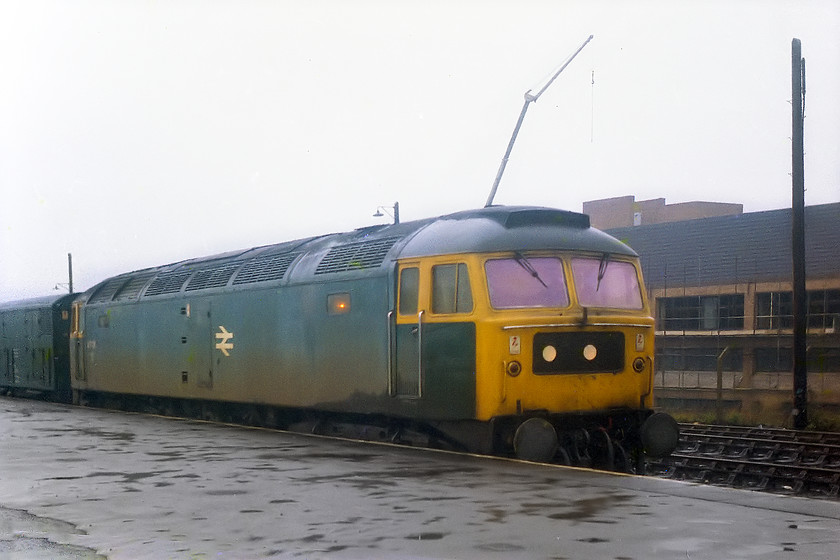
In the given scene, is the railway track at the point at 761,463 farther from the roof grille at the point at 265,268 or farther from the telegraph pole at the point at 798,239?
the roof grille at the point at 265,268

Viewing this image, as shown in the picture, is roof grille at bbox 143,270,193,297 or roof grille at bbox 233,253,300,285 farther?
roof grille at bbox 143,270,193,297

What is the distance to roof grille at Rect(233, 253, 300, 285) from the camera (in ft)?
51.8

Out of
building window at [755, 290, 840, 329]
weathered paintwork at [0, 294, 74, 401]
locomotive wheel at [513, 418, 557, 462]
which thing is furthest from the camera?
building window at [755, 290, 840, 329]

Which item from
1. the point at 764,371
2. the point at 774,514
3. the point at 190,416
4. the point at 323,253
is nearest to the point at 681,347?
the point at 764,371

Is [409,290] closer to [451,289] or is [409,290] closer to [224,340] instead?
[451,289]

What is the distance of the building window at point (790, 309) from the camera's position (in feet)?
122

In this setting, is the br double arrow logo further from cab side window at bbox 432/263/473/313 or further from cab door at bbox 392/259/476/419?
cab side window at bbox 432/263/473/313

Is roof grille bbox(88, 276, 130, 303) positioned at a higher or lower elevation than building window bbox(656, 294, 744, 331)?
higher

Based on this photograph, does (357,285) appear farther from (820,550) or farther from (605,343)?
(820,550)

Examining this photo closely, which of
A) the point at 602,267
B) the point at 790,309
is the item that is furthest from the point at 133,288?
the point at 790,309

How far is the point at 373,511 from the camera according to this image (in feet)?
25.5

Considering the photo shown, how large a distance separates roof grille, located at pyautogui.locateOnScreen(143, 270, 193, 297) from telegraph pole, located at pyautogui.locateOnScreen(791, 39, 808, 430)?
12.0m

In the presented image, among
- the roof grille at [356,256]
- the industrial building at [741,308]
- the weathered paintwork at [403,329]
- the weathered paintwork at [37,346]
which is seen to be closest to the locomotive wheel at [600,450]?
the weathered paintwork at [403,329]

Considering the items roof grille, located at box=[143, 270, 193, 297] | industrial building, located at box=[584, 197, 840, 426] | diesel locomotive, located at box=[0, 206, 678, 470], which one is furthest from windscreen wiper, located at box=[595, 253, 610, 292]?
industrial building, located at box=[584, 197, 840, 426]
